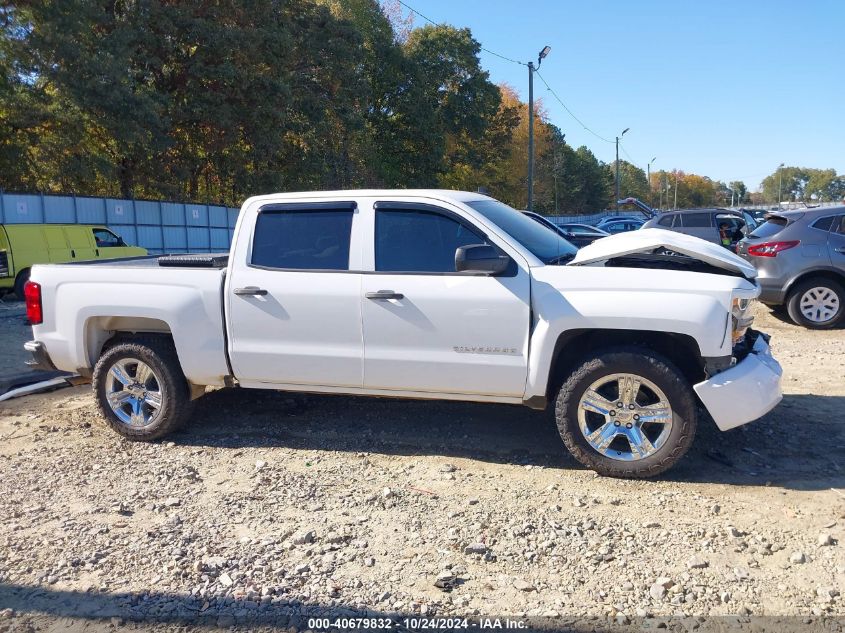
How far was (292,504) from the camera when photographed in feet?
14.1

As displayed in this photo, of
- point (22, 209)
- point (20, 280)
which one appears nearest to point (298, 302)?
point (20, 280)

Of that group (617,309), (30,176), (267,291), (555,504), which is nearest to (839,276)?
(617,309)

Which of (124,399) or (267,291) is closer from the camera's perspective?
(267,291)

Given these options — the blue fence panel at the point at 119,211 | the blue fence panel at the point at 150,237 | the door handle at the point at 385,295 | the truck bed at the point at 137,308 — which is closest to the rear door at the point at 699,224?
the door handle at the point at 385,295

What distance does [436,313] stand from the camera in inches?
187

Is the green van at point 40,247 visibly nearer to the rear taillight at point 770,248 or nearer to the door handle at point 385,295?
the door handle at point 385,295

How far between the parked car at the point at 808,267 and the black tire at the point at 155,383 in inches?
304

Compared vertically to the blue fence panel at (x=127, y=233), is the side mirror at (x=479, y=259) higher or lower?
lower

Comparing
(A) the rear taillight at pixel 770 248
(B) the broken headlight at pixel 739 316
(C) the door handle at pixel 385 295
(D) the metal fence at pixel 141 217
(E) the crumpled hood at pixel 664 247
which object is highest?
(D) the metal fence at pixel 141 217

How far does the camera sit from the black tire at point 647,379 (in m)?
4.37

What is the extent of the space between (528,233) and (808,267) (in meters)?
6.22

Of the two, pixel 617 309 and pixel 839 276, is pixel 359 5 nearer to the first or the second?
pixel 839 276

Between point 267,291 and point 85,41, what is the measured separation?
22.6 meters

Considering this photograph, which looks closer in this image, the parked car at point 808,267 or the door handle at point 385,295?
the door handle at point 385,295
